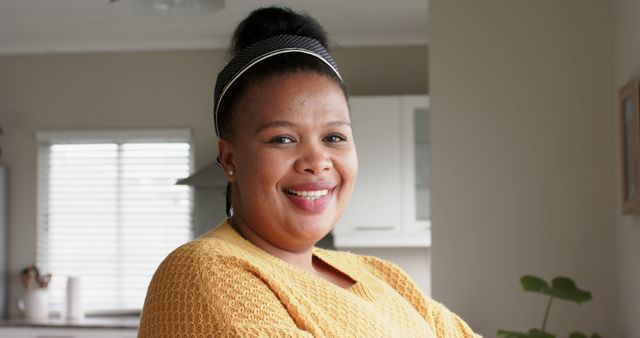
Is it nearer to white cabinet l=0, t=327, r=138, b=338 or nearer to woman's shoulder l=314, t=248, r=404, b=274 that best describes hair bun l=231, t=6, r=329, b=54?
woman's shoulder l=314, t=248, r=404, b=274

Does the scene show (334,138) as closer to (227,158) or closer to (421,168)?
(227,158)

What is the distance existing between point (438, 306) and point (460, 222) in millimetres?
2316

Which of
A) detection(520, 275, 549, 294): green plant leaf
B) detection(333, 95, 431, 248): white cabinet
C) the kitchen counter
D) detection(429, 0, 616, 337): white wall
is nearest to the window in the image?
the kitchen counter

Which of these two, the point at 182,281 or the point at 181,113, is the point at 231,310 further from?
the point at 181,113

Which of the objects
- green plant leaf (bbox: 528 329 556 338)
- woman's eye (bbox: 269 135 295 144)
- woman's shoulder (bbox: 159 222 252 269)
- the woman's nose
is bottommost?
green plant leaf (bbox: 528 329 556 338)

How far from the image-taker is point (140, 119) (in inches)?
239

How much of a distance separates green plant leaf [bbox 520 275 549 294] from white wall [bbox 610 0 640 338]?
256 millimetres

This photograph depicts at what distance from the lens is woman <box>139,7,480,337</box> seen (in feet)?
2.70

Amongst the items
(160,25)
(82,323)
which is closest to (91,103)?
(160,25)

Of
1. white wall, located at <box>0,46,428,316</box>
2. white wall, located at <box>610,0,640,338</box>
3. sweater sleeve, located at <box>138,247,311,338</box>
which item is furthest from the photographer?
white wall, located at <box>0,46,428,316</box>

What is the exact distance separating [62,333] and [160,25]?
72.6 inches

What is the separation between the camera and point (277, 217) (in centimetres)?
96

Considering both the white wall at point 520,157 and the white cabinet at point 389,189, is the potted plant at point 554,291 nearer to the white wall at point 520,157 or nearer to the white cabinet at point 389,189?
the white wall at point 520,157

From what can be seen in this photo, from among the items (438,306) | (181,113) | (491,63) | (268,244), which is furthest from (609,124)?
(181,113)
